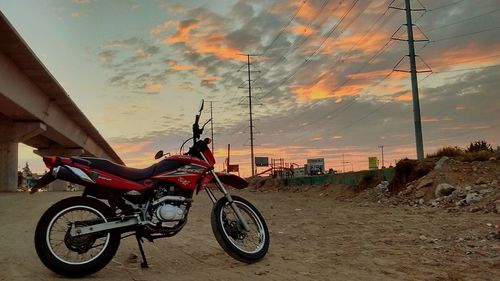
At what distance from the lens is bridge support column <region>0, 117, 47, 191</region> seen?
3763cm

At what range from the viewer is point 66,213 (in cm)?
542

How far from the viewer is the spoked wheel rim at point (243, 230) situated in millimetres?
6227

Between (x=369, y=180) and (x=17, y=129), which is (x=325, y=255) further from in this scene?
(x=17, y=129)

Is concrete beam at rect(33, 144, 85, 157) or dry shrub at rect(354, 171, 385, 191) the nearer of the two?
dry shrub at rect(354, 171, 385, 191)

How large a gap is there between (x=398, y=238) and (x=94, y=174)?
16.7 feet

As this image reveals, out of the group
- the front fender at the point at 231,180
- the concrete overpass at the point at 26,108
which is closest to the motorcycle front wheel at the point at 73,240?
the front fender at the point at 231,180

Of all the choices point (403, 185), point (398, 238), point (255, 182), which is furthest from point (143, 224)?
point (255, 182)

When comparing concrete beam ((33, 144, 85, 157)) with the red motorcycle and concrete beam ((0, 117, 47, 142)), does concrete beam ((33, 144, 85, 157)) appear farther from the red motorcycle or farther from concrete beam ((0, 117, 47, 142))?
the red motorcycle

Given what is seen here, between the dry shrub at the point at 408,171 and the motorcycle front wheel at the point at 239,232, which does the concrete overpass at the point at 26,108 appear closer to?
the dry shrub at the point at 408,171

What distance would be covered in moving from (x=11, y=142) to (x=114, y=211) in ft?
124

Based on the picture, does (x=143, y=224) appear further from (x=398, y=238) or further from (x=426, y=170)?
Result: (x=426, y=170)

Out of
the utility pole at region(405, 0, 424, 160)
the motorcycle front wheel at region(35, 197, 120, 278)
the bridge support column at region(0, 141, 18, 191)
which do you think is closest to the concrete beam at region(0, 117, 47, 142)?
the bridge support column at region(0, 141, 18, 191)

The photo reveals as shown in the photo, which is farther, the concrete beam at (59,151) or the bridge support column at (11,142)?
the concrete beam at (59,151)

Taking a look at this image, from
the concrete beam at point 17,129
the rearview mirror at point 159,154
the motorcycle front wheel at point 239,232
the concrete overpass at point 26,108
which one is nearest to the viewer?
the motorcycle front wheel at point 239,232
